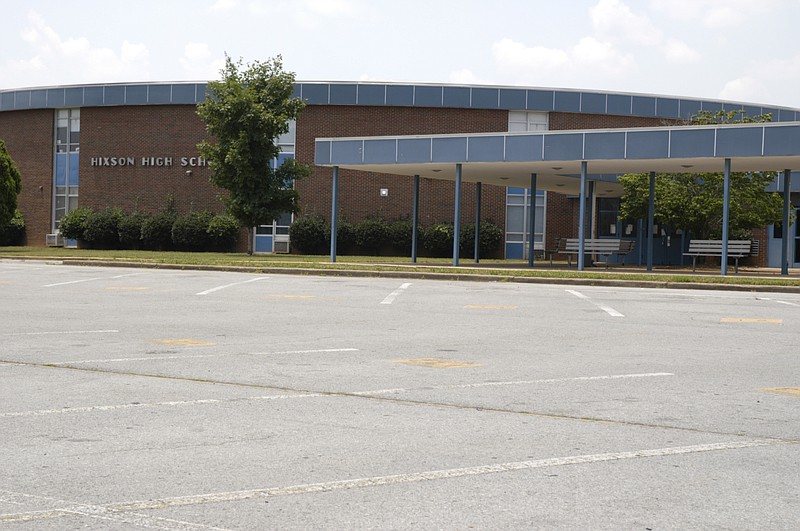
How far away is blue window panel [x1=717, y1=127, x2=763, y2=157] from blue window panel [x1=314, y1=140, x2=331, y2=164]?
44.1 ft

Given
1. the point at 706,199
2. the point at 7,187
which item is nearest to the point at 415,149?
the point at 706,199

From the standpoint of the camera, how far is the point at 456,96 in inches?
1982

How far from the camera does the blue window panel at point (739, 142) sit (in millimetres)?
27934

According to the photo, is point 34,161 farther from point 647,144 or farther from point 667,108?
point 647,144

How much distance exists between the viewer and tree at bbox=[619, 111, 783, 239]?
39719 mm

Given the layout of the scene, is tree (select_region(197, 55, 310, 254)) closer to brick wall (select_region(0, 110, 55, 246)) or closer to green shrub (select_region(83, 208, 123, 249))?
green shrub (select_region(83, 208, 123, 249))

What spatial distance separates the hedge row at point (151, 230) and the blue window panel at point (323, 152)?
15251 millimetres

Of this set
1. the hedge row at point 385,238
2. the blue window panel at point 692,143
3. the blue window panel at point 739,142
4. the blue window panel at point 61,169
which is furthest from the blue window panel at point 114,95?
the blue window panel at point 739,142

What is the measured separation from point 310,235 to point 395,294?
29652 mm

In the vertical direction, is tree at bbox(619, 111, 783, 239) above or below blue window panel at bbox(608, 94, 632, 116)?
below

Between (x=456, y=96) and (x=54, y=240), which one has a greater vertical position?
(x=456, y=96)

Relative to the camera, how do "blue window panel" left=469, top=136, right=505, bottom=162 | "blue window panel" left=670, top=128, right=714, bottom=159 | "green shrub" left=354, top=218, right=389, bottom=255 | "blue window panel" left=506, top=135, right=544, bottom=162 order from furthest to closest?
"green shrub" left=354, top=218, right=389, bottom=255
"blue window panel" left=469, top=136, right=505, bottom=162
"blue window panel" left=506, top=135, right=544, bottom=162
"blue window panel" left=670, top=128, right=714, bottom=159

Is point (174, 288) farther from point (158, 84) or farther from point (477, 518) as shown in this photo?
point (158, 84)

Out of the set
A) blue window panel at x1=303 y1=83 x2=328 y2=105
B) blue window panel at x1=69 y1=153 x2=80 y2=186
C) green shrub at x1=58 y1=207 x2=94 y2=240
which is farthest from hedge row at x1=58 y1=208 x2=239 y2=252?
blue window panel at x1=303 y1=83 x2=328 y2=105
